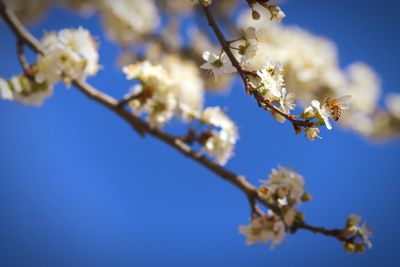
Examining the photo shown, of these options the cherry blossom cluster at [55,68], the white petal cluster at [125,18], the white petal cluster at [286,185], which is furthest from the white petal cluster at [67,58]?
the white petal cluster at [125,18]

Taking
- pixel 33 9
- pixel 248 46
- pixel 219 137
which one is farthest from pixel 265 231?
pixel 33 9

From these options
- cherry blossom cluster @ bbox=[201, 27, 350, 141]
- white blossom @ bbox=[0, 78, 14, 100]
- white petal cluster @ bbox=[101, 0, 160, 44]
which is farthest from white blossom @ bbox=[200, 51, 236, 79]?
white petal cluster @ bbox=[101, 0, 160, 44]

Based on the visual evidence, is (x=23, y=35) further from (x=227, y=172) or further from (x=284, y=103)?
(x=284, y=103)

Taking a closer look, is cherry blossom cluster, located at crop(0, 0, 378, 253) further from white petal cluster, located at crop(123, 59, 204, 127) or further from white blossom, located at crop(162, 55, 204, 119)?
white blossom, located at crop(162, 55, 204, 119)

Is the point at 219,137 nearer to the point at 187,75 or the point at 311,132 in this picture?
the point at 311,132

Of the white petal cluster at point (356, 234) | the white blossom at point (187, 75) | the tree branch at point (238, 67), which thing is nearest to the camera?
the tree branch at point (238, 67)

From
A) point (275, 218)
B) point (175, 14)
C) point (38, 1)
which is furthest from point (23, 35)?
point (38, 1)

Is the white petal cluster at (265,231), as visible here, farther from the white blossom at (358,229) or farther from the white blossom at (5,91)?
the white blossom at (5,91)
